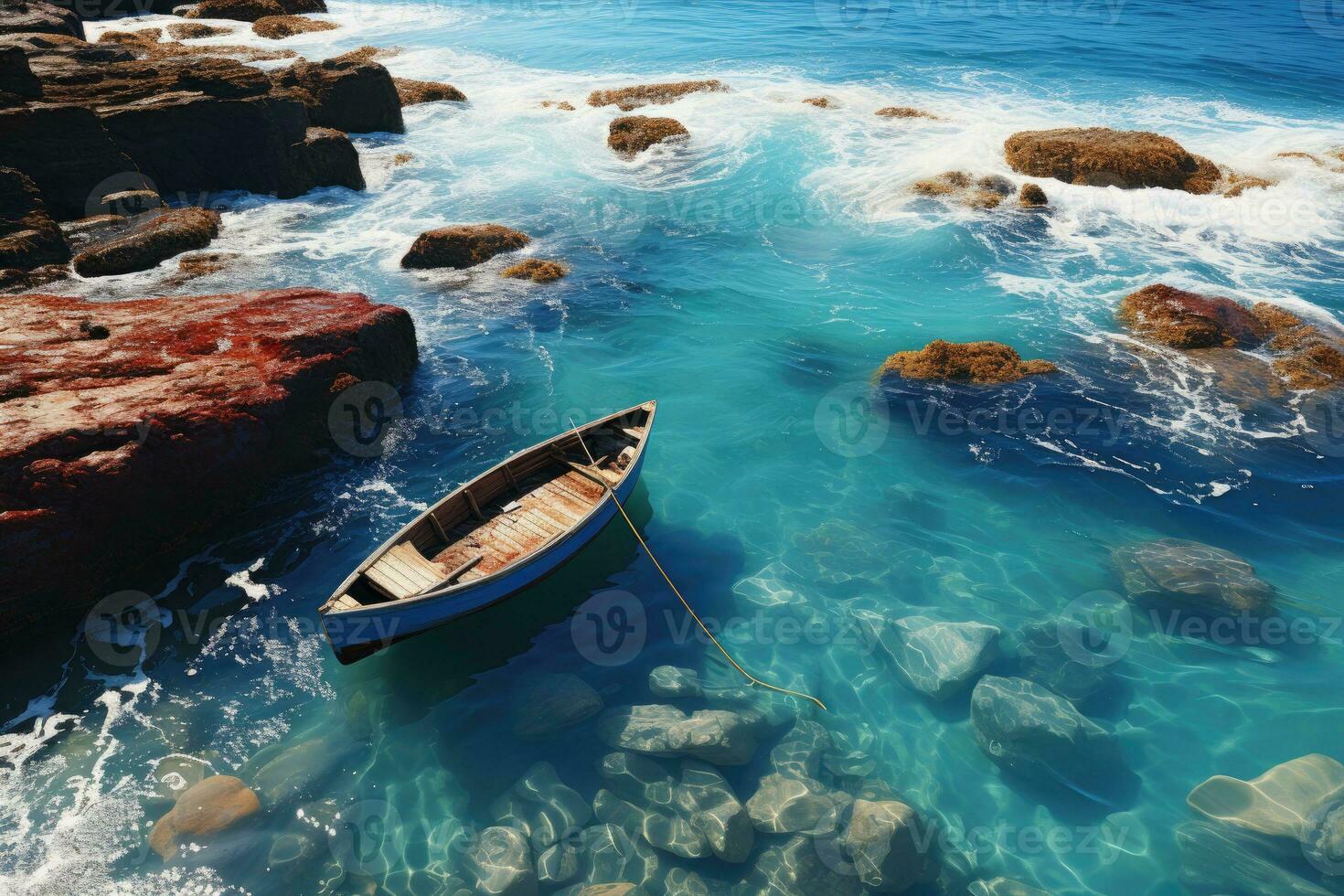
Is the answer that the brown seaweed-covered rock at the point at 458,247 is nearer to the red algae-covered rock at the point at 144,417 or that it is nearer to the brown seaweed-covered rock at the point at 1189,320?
the red algae-covered rock at the point at 144,417

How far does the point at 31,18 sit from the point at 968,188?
146ft

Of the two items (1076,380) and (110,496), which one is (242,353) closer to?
(110,496)

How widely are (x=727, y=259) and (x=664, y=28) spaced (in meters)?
41.7

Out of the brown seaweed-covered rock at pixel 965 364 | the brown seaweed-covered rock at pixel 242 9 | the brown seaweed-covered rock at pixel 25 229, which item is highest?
the brown seaweed-covered rock at pixel 242 9

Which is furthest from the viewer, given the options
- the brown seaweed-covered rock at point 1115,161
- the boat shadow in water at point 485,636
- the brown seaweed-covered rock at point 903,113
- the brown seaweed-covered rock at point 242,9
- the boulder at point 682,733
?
the brown seaweed-covered rock at point 242,9

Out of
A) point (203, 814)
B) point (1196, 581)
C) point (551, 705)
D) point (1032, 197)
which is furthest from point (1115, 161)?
point (203, 814)

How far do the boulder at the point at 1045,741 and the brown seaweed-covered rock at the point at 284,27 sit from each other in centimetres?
6050

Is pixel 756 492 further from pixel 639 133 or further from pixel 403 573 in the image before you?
pixel 639 133

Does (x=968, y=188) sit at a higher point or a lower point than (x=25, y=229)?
higher

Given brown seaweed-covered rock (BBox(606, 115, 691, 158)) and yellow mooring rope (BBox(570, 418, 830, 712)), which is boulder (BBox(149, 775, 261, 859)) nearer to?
yellow mooring rope (BBox(570, 418, 830, 712))

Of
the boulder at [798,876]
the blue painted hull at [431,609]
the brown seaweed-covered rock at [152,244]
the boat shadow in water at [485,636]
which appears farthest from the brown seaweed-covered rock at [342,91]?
the boulder at [798,876]

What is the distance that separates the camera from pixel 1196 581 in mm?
13820

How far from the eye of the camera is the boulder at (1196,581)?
1366 centimetres

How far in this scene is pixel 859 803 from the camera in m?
10.7
